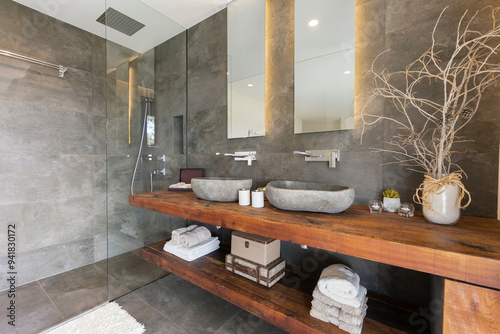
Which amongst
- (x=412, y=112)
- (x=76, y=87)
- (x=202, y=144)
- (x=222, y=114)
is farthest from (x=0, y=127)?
(x=412, y=112)

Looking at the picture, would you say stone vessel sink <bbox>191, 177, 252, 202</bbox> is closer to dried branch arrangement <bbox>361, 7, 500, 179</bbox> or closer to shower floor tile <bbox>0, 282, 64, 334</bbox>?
dried branch arrangement <bbox>361, 7, 500, 179</bbox>

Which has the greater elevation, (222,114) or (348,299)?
(222,114)

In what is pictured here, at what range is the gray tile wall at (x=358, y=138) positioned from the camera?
1.02 meters

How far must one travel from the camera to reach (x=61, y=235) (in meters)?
2.16

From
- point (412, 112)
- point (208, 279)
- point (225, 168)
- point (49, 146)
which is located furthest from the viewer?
point (49, 146)

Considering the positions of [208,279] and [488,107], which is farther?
[208,279]

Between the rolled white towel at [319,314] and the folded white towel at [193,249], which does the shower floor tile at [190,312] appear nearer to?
the folded white towel at [193,249]

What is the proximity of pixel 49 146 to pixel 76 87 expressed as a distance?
703mm

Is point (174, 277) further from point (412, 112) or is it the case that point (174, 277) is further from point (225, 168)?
point (412, 112)

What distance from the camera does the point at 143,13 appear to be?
1.94 metres

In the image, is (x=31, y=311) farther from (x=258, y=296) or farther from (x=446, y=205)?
(x=446, y=205)

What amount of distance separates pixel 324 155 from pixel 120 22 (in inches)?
83.2

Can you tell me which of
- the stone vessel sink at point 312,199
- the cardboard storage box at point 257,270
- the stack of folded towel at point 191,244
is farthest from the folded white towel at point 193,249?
the stone vessel sink at point 312,199

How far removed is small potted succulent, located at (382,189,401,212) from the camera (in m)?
1.10
